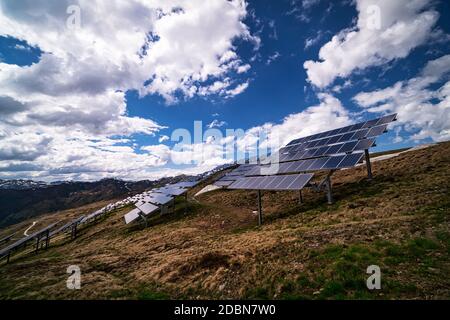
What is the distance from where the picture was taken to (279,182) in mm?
26453

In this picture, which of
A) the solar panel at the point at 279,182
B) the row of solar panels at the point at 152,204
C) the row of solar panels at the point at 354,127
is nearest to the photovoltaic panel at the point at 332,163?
the solar panel at the point at 279,182

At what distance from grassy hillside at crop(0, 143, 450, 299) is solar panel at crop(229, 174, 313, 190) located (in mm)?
3446

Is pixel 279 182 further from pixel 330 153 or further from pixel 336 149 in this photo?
pixel 336 149

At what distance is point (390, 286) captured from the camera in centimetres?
955

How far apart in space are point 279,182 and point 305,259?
44.9 feet

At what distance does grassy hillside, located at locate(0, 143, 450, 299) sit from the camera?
34.6ft

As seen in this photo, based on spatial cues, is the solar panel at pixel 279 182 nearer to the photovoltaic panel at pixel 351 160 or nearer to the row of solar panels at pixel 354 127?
the photovoltaic panel at pixel 351 160

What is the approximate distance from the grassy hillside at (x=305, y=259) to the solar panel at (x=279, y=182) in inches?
136

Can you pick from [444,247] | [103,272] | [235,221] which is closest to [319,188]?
[235,221]

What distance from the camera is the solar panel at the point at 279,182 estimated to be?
78.5 feet

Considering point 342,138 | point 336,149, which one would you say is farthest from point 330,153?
point 342,138

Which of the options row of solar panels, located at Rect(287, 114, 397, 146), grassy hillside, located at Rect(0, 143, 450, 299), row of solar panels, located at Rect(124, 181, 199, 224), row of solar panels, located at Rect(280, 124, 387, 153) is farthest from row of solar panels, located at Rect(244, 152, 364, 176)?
row of solar panels, located at Rect(124, 181, 199, 224)
